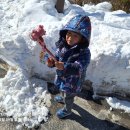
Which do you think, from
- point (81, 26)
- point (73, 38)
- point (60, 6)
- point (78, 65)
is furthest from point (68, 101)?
point (60, 6)

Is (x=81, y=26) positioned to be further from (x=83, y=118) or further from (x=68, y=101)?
(x=83, y=118)

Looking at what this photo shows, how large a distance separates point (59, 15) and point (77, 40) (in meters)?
2.19

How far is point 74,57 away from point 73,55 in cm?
3

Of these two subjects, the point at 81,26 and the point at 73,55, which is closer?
the point at 81,26

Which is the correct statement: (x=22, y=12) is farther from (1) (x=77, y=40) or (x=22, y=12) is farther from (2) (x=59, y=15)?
(1) (x=77, y=40)

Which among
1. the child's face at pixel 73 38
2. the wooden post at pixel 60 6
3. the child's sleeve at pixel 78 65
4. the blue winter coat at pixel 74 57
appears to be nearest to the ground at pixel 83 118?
the blue winter coat at pixel 74 57

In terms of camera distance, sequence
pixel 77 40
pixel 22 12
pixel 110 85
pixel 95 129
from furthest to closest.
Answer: pixel 22 12
pixel 110 85
pixel 95 129
pixel 77 40

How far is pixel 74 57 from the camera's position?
391 centimetres

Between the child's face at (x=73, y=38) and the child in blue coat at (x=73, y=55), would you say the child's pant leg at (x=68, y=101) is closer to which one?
the child in blue coat at (x=73, y=55)

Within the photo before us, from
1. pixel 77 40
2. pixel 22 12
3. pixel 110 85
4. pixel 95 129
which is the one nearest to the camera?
pixel 77 40

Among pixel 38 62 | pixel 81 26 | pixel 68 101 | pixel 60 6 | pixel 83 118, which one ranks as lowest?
pixel 83 118

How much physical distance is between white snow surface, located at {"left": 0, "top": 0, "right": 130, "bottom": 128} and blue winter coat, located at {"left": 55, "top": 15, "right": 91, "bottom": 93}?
22.0 inches

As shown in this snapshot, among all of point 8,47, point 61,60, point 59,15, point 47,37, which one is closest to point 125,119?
point 61,60

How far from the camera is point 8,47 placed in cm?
489
